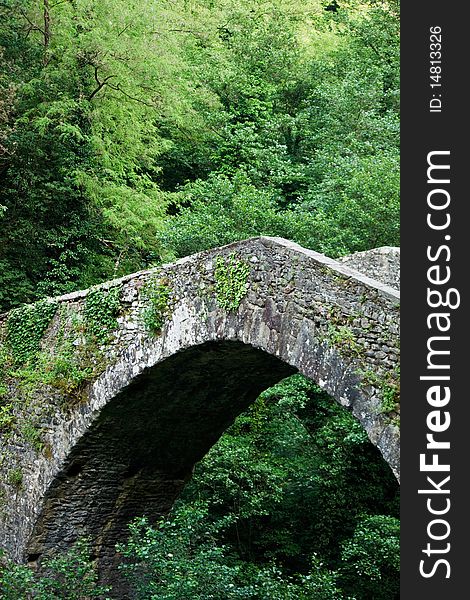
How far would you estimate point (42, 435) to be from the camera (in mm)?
8961

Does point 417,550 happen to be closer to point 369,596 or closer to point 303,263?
point 303,263

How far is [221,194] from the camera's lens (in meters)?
13.0

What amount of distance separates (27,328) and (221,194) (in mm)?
4549

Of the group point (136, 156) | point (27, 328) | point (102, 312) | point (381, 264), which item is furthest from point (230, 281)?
point (136, 156)

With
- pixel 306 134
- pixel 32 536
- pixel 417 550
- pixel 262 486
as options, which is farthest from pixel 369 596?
pixel 306 134

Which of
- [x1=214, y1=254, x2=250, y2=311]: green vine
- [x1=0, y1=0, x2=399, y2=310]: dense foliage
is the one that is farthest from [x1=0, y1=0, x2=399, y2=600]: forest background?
[x1=214, y1=254, x2=250, y2=311]: green vine

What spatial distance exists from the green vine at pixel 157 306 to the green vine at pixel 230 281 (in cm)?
70

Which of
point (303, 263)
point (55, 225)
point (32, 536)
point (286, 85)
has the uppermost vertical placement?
point (286, 85)

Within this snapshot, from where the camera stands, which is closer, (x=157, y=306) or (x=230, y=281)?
(x=230, y=281)

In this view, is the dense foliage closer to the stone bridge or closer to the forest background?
the forest background

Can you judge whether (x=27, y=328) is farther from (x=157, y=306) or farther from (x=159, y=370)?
(x=157, y=306)

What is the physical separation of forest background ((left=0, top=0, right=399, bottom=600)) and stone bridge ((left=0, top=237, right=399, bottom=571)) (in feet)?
1.92

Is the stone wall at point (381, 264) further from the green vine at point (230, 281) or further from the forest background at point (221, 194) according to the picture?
the forest background at point (221, 194)

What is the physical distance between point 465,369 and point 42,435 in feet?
18.9
